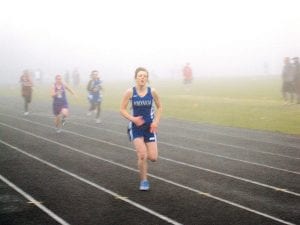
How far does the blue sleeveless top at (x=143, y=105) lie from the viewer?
25.5ft

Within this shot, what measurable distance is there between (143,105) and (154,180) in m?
1.56

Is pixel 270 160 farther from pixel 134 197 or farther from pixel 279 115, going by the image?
pixel 279 115

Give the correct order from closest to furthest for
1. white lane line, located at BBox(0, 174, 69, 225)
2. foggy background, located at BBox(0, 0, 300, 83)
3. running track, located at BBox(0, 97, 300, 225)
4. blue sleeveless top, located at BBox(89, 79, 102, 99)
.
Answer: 1. white lane line, located at BBox(0, 174, 69, 225)
2. running track, located at BBox(0, 97, 300, 225)
3. blue sleeveless top, located at BBox(89, 79, 102, 99)
4. foggy background, located at BBox(0, 0, 300, 83)

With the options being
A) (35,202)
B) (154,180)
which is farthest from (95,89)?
(35,202)

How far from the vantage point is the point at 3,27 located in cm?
11575

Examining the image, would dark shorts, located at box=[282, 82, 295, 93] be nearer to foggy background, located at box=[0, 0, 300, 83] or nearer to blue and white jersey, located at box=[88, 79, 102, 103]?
blue and white jersey, located at box=[88, 79, 102, 103]

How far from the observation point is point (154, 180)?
8586mm

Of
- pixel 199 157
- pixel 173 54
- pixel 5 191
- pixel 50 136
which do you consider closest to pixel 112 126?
pixel 50 136

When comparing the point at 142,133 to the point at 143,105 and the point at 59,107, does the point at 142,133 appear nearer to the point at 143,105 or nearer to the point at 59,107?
the point at 143,105

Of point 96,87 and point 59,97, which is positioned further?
point 96,87

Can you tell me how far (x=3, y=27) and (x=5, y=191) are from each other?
115m


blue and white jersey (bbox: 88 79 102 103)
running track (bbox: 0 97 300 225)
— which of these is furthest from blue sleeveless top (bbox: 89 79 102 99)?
running track (bbox: 0 97 300 225)

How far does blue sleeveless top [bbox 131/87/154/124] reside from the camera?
777 cm

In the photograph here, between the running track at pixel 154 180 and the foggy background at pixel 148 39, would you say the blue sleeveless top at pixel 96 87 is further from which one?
the foggy background at pixel 148 39
